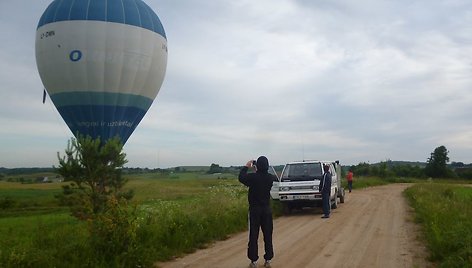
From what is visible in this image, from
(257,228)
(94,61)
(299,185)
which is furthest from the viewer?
(94,61)

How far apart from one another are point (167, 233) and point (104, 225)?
2.36 metres

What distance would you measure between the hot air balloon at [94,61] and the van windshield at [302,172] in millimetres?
10814

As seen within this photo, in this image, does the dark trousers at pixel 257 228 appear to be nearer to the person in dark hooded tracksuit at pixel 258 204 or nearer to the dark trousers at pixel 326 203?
the person in dark hooded tracksuit at pixel 258 204

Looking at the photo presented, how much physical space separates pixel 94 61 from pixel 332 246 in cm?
1848

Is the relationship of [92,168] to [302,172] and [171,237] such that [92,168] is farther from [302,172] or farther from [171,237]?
[171,237]

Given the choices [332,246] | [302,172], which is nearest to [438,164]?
[302,172]

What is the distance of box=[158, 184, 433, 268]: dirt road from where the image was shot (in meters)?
9.55

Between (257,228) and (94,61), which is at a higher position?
(94,61)

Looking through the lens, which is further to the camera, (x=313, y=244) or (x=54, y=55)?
(x=54, y=55)

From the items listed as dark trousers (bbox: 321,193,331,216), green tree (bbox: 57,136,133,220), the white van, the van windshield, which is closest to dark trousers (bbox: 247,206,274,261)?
dark trousers (bbox: 321,193,331,216)

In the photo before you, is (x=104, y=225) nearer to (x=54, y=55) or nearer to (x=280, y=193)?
(x=280, y=193)

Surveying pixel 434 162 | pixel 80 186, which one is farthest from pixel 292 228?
pixel 434 162

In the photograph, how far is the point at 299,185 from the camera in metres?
19.1

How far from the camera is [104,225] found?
898 centimetres
